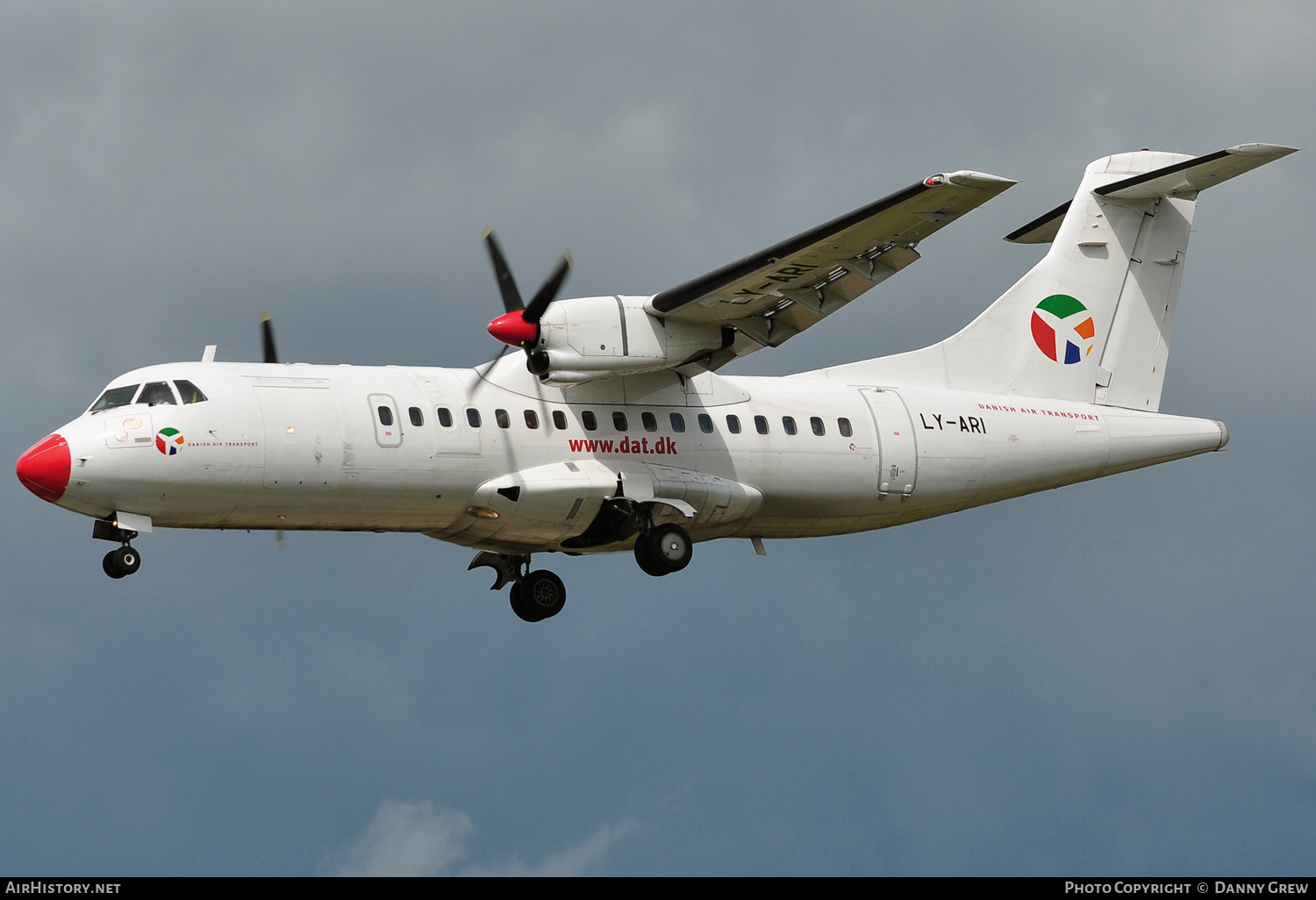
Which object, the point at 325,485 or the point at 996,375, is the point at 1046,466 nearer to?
the point at 996,375

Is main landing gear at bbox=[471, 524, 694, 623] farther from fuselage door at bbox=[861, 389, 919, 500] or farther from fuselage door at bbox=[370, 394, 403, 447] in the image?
fuselage door at bbox=[861, 389, 919, 500]

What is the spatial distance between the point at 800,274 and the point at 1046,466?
502cm

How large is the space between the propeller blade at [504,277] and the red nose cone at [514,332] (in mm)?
621

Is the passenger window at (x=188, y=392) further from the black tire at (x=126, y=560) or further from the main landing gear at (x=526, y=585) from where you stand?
the main landing gear at (x=526, y=585)

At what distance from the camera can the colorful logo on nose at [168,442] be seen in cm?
1866

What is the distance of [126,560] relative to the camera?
61.8 ft

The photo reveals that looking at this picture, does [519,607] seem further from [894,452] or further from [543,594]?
[894,452]

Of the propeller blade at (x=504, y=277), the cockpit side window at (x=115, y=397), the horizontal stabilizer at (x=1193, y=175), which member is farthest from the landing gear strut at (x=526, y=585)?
the horizontal stabilizer at (x=1193, y=175)

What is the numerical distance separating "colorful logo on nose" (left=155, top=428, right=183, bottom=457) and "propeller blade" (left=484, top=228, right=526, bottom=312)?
3.97m

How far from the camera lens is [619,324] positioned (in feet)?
66.3

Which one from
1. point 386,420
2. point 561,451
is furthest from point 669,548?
point 386,420

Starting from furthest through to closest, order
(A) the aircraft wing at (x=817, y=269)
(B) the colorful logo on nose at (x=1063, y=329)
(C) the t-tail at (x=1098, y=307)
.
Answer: (B) the colorful logo on nose at (x=1063, y=329)
(C) the t-tail at (x=1098, y=307)
(A) the aircraft wing at (x=817, y=269)

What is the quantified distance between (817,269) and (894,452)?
3110 mm

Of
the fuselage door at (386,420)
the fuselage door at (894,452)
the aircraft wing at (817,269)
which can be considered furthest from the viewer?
the fuselage door at (894,452)
